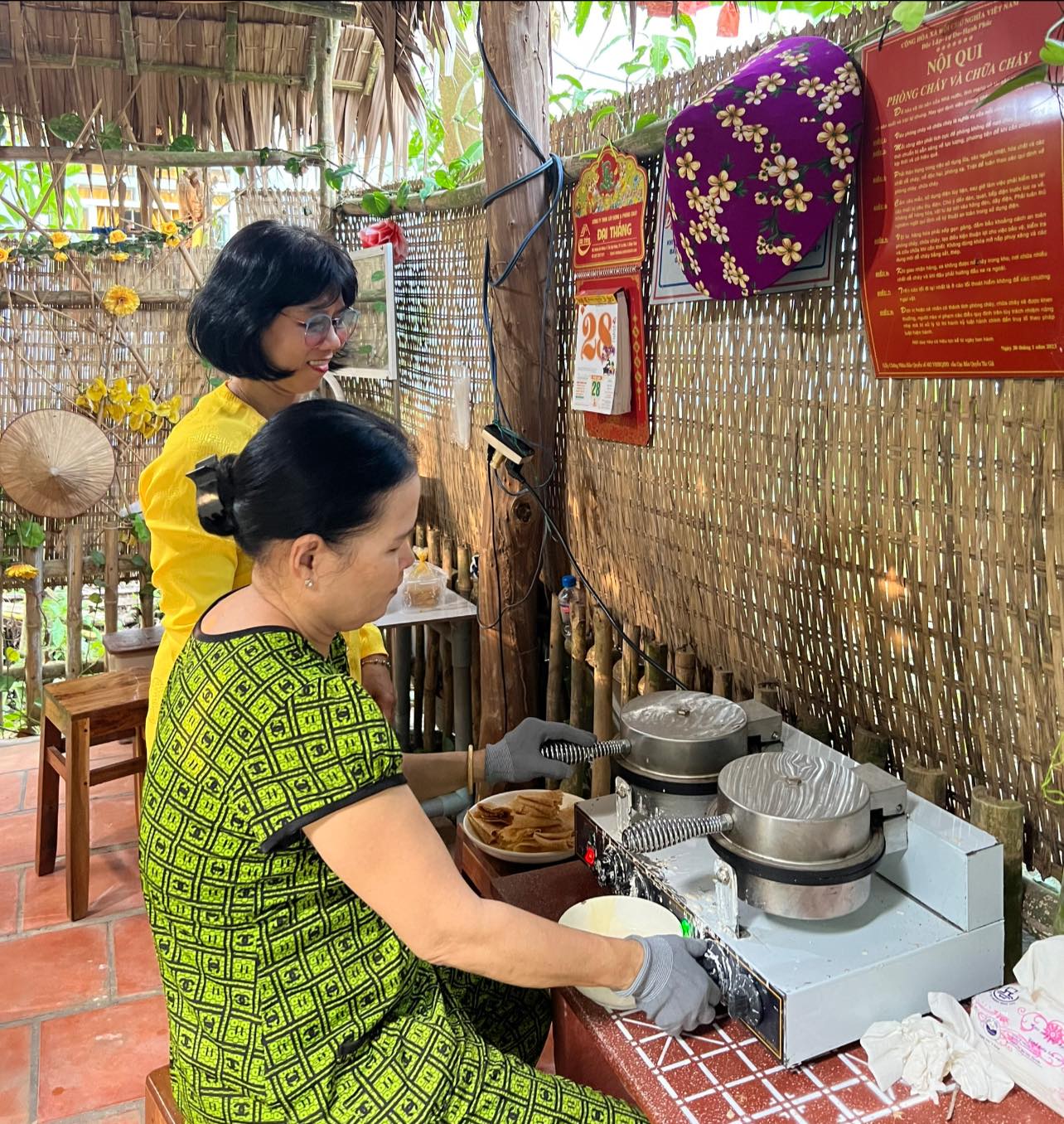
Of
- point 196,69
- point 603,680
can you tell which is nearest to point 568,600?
point 603,680

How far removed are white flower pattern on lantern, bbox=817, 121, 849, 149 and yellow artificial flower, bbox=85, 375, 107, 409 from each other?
3904mm

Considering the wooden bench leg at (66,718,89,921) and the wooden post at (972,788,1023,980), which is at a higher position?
the wooden post at (972,788,1023,980)

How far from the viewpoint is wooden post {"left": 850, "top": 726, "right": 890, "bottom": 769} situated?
1827 mm

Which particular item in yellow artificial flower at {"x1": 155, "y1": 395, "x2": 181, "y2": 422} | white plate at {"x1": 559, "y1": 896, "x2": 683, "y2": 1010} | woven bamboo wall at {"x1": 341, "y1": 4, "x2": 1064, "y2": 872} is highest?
yellow artificial flower at {"x1": 155, "y1": 395, "x2": 181, "y2": 422}

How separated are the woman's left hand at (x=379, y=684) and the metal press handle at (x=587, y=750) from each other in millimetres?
734

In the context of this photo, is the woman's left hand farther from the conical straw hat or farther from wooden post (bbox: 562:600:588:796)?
the conical straw hat

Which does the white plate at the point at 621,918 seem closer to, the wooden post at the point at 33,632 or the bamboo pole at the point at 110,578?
the bamboo pole at the point at 110,578

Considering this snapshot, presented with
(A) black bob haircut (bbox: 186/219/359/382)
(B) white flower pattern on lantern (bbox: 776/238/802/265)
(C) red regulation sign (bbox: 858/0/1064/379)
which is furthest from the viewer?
(A) black bob haircut (bbox: 186/219/359/382)

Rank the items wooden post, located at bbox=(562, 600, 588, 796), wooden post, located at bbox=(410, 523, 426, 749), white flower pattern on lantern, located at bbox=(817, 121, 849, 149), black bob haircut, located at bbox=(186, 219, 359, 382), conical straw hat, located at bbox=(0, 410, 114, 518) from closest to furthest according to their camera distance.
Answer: white flower pattern on lantern, located at bbox=(817, 121, 849, 149)
black bob haircut, located at bbox=(186, 219, 359, 382)
wooden post, located at bbox=(562, 600, 588, 796)
wooden post, located at bbox=(410, 523, 426, 749)
conical straw hat, located at bbox=(0, 410, 114, 518)

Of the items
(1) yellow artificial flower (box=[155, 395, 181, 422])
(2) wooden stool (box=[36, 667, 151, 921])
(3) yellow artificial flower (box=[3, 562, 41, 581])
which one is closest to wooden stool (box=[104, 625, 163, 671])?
(2) wooden stool (box=[36, 667, 151, 921])

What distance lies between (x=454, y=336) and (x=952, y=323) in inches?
93.8

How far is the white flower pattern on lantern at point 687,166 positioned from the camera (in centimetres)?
181

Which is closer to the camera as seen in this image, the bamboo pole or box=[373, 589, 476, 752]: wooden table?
box=[373, 589, 476, 752]: wooden table

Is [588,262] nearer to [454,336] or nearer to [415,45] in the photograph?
[454,336]
